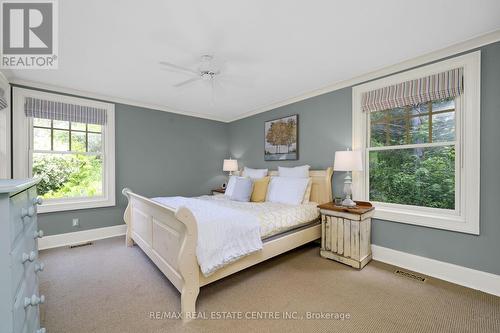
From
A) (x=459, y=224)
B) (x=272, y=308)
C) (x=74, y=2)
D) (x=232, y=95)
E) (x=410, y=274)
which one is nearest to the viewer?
(x=74, y=2)

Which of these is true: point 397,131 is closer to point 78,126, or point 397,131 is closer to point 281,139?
point 281,139

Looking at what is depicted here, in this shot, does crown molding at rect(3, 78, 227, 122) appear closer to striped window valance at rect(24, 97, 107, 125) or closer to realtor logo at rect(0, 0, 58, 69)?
striped window valance at rect(24, 97, 107, 125)

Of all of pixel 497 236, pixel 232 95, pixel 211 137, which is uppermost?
pixel 232 95

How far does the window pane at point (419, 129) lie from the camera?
2.56m

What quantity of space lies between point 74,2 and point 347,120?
3.20m

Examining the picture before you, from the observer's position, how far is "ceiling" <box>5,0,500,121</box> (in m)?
1.73

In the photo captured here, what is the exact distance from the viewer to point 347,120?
3143 mm

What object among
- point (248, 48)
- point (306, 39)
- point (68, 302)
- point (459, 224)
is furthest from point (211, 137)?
point (459, 224)

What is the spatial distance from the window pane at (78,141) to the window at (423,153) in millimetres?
4303

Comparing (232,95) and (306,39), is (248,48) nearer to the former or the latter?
(306,39)

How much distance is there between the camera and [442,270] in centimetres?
230

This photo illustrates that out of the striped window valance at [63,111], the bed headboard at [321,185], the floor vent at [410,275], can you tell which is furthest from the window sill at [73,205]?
the floor vent at [410,275]

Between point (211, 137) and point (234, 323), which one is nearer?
point (234, 323)

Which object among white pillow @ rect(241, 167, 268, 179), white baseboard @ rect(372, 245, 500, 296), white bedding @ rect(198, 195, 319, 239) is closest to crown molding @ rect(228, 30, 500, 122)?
white pillow @ rect(241, 167, 268, 179)
